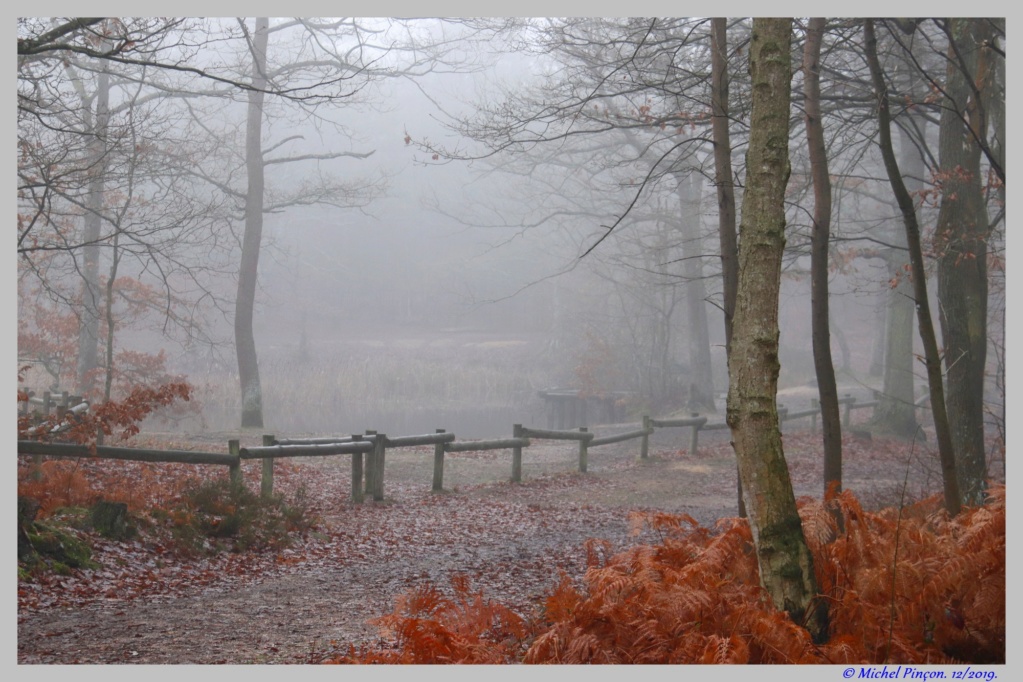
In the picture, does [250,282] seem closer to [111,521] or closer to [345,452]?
[345,452]

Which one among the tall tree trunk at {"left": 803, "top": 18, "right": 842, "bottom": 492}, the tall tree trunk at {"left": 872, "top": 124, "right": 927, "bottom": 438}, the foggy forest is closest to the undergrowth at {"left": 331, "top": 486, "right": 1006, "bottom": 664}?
the foggy forest

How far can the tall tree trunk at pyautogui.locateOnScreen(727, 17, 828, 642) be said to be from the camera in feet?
12.6

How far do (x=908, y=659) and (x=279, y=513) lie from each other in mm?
5543

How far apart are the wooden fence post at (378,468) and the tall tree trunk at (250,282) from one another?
809cm

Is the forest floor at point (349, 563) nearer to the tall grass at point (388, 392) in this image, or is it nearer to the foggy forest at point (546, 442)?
the foggy forest at point (546, 442)

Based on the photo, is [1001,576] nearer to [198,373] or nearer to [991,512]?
[991,512]

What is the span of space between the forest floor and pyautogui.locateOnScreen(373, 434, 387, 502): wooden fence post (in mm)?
156

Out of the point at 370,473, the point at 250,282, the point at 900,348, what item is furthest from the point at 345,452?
the point at 900,348

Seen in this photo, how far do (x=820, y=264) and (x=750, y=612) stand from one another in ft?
9.83

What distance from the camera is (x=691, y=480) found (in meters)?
12.2

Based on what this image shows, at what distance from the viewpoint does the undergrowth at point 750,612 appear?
3674 mm

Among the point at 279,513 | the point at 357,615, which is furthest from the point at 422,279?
the point at 357,615

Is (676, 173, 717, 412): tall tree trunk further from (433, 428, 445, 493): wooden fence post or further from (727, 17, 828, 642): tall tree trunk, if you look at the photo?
(727, 17, 828, 642): tall tree trunk

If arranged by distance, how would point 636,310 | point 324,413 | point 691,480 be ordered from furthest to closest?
point 636,310 < point 324,413 < point 691,480
